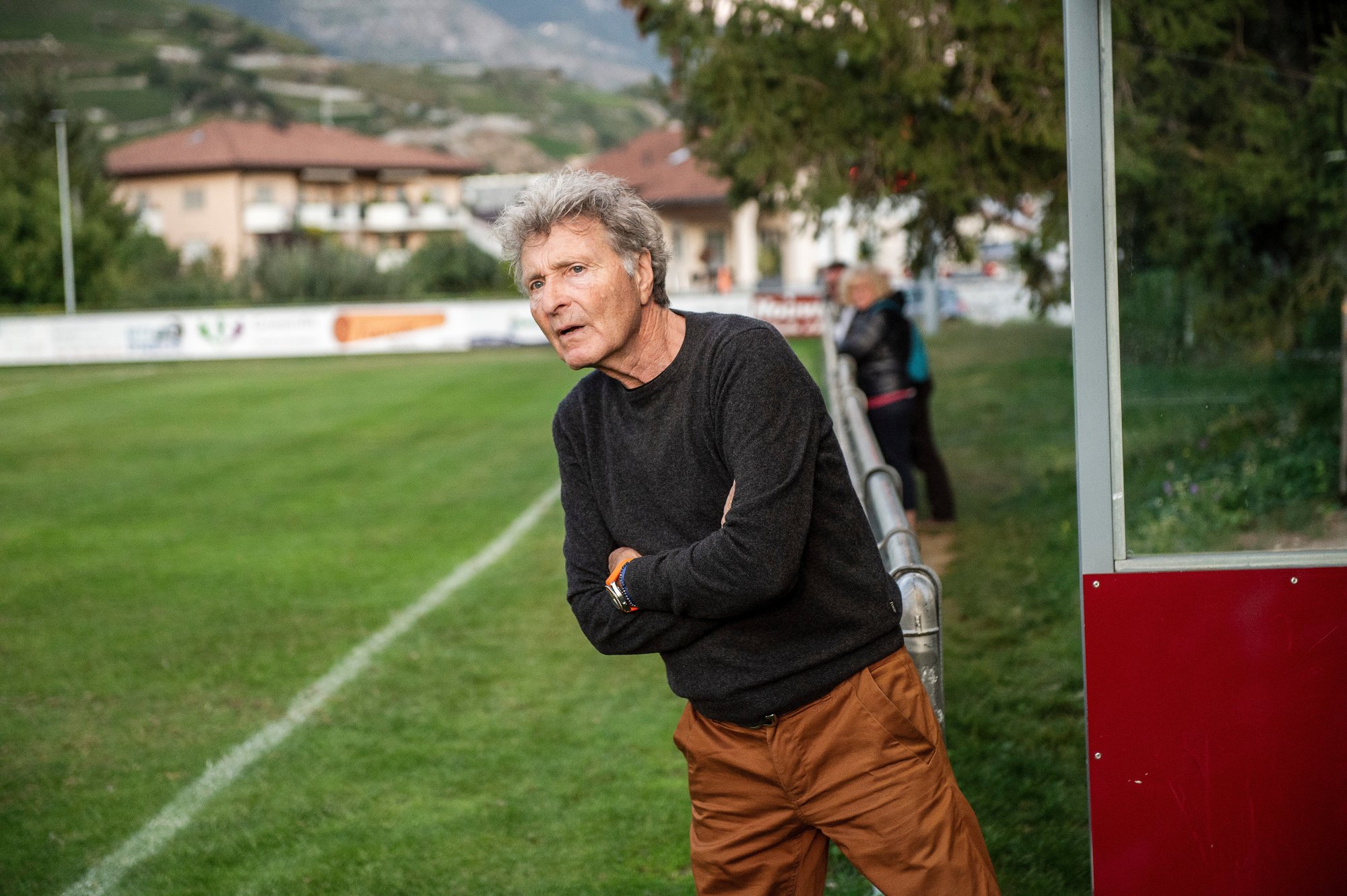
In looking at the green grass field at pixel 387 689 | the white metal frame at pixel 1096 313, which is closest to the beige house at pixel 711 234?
the green grass field at pixel 387 689

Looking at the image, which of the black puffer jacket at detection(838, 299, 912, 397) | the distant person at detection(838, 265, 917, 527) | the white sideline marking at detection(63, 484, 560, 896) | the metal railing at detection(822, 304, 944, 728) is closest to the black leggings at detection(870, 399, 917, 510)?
the distant person at detection(838, 265, 917, 527)

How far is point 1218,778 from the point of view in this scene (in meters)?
2.94

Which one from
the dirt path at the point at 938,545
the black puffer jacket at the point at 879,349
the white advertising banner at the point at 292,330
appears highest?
the white advertising banner at the point at 292,330

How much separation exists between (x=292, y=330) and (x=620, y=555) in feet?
101

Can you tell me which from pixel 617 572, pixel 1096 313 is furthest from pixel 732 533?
pixel 1096 313

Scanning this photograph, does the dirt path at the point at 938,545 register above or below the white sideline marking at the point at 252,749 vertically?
above

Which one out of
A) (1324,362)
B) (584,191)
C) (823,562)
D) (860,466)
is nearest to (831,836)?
(823,562)

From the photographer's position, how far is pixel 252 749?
551cm

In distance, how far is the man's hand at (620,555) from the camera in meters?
2.55

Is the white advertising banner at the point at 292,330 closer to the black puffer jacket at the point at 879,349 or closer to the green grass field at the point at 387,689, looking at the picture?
the green grass field at the point at 387,689

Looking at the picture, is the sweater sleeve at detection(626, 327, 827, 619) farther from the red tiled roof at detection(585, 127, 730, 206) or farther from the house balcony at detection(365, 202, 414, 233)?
the house balcony at detection(365, 202, 414, 233)

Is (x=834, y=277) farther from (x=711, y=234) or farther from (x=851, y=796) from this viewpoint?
(x=711, y=234)

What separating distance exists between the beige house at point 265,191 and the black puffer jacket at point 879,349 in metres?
73.2

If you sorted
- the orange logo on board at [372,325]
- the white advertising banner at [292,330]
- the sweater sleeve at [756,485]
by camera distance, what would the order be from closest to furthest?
the sweater sleeve at [756,485] < the white advertising banner at [292,330] < the orange logo on board at [372,325]
